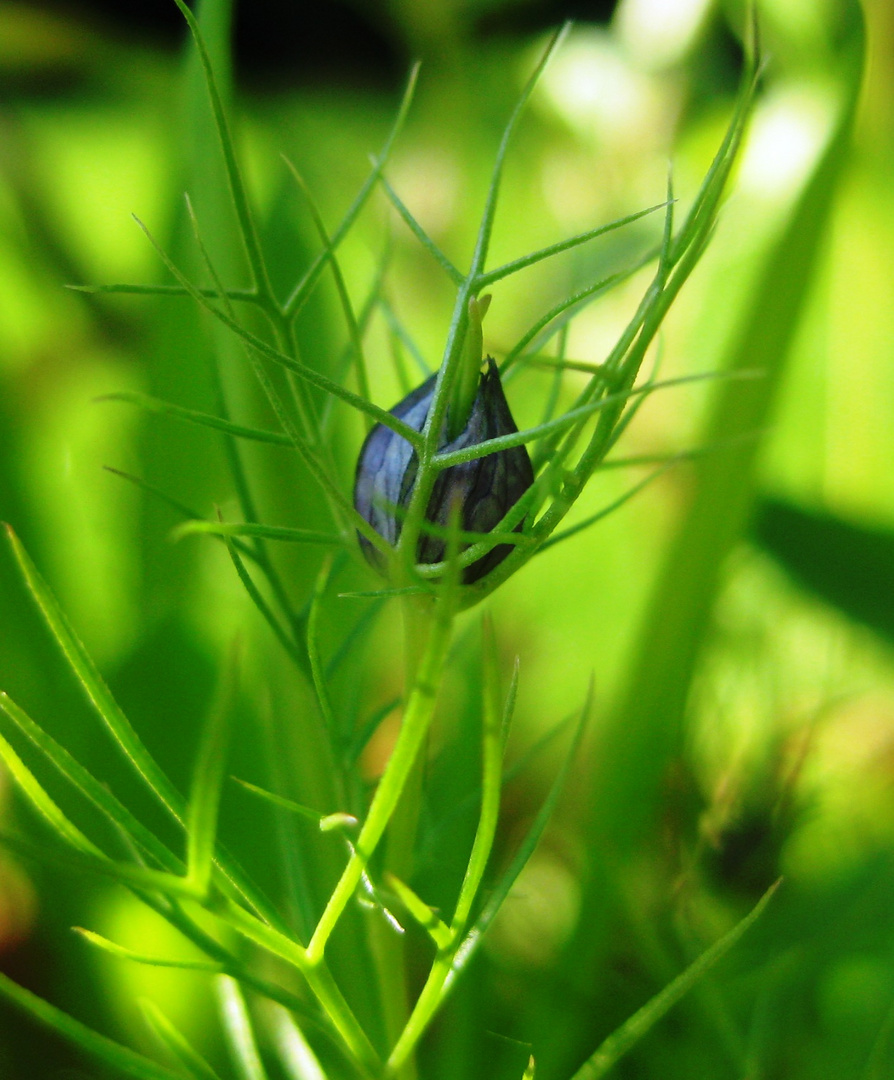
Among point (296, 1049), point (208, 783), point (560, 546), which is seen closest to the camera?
point (208, 783)

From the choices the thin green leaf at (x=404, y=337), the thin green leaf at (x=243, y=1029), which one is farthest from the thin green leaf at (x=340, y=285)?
the thin green leaf at (x=243, y=1029)

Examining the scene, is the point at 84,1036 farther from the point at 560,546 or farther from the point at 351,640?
the point at 560,546

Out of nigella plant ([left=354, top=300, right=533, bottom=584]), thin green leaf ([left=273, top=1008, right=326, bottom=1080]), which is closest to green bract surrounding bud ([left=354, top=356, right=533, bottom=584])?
nigella plant ([left=354, top=300, right=533, bottom=584])

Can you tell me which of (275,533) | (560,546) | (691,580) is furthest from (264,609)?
(560,546)

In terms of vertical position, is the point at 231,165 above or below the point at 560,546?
above

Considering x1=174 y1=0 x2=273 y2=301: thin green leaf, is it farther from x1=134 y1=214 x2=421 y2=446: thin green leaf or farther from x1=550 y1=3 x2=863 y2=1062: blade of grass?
x1=550 y1=3 x2=863 y2=1062: blade of grass

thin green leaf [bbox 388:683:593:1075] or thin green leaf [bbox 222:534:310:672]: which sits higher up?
thin green leaf [bbox 222:534:310:672]
